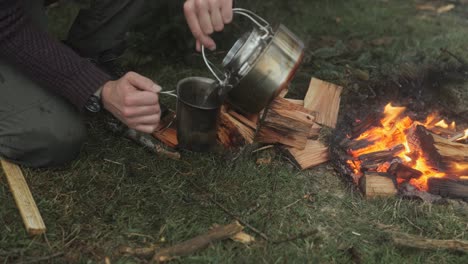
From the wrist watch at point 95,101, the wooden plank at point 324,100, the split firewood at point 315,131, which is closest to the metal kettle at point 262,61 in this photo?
the wrist watch at point 95,101

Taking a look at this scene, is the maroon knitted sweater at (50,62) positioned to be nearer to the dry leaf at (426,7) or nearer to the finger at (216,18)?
the finger at (216,18)

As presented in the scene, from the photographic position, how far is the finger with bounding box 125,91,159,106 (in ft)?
7.64

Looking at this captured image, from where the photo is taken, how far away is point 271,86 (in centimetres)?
256

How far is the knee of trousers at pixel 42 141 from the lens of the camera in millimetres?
2814

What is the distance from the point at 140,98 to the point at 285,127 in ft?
4.02

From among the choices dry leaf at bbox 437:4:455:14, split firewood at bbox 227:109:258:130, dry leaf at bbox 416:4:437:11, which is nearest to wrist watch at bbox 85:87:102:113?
split firewood at bbox 227:109:258:130

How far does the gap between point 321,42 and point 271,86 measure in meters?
2.51

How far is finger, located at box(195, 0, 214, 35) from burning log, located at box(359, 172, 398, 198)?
1443 mm

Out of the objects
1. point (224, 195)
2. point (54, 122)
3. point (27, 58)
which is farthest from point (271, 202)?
point (27, 58)

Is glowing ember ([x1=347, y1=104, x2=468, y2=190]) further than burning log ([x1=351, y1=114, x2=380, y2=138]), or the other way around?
burning log ([x1=351, y1=114, x2=380, y2=138])

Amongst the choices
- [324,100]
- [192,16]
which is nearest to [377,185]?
[324,100]

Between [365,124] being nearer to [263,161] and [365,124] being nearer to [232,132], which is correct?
[263,161]

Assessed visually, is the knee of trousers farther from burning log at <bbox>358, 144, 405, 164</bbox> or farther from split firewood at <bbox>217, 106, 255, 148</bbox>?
burning log at <bbox>358, 144, 405, 164</bbox>

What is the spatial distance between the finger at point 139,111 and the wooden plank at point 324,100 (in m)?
1.62
